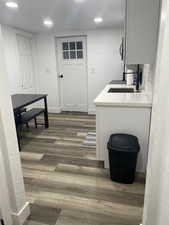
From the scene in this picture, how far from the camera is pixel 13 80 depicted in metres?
4.10

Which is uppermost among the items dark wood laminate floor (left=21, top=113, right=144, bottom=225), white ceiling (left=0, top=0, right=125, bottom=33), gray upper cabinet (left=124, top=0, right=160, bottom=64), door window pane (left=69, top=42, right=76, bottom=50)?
white ceiling (left=0, top=0, right=125, bottom=33)

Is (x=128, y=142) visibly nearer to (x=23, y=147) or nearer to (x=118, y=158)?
(x=118, y=158)

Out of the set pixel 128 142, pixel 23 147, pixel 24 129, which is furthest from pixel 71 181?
pixel 24 129

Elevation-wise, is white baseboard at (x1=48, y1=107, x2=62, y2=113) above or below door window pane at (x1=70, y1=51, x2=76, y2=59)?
below

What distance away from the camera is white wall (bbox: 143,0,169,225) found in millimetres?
874

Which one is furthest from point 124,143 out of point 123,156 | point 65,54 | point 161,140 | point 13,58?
point 65,54

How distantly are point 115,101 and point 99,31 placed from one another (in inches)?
119

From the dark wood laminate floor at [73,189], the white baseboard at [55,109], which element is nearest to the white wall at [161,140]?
the dark wood laminate floor at [73,189]

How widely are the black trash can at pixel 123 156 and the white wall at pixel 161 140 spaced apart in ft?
2.28

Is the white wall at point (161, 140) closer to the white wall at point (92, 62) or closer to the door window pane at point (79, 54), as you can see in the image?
the white wall at point (92, 62)

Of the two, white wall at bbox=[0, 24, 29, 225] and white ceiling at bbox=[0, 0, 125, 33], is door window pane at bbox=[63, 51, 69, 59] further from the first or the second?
white wall at bbox=[0, 24, 29, 225]

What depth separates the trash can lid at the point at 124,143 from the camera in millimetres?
1815

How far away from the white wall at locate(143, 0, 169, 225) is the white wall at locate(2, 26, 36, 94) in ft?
12.2

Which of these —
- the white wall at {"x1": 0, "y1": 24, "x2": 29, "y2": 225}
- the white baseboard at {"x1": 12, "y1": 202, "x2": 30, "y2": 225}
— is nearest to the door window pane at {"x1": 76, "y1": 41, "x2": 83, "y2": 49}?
the white wall at {"x1": 0, "y1": 24, "x2": 29, "y2": 225}
